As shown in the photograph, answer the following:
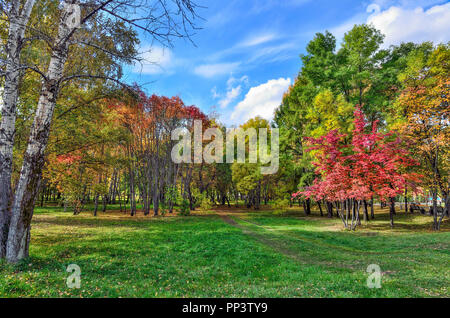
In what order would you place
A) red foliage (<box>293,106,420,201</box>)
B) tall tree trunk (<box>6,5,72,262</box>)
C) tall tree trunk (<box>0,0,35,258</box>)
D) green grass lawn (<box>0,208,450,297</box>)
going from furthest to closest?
red foliage (<box>293,106,420,201</box>), tall tree trunk (<box>0,0,35,258</box>), tall tree trunk (<box>6,5,72,262</box>), green grass lawn (<box>0,208,450,297</box>)

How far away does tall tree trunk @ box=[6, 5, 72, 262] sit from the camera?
5.38m

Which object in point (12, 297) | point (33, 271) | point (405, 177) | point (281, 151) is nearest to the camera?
point (12, 297)

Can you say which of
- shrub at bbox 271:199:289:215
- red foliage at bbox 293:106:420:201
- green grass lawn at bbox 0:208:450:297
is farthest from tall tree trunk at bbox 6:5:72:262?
shrub at bbox 271:199:289:215

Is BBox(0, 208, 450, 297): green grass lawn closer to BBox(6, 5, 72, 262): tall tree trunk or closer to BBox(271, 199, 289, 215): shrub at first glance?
BBox(6, 5, 72, 262): tall tree trunk

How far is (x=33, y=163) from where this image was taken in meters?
5.46

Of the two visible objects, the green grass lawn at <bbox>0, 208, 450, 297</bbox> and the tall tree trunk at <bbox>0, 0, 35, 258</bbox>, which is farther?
the tall tree trunk at <bbox>0, 0, 35, 258</bbox>

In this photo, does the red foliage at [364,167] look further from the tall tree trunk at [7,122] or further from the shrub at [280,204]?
the tall tree trunk at [7,122]

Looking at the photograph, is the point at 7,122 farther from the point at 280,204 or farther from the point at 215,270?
the point at 280,204

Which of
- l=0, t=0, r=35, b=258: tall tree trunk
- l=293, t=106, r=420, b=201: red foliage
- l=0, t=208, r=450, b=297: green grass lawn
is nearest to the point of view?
l=0, t=208, r=450, b=297: green grass lawn

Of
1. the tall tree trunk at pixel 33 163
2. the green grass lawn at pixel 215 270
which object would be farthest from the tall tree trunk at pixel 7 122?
the green grass lawn at pixel 215 270

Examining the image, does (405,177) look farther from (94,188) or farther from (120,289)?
(94,188)

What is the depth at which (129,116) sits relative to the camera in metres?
20.7
